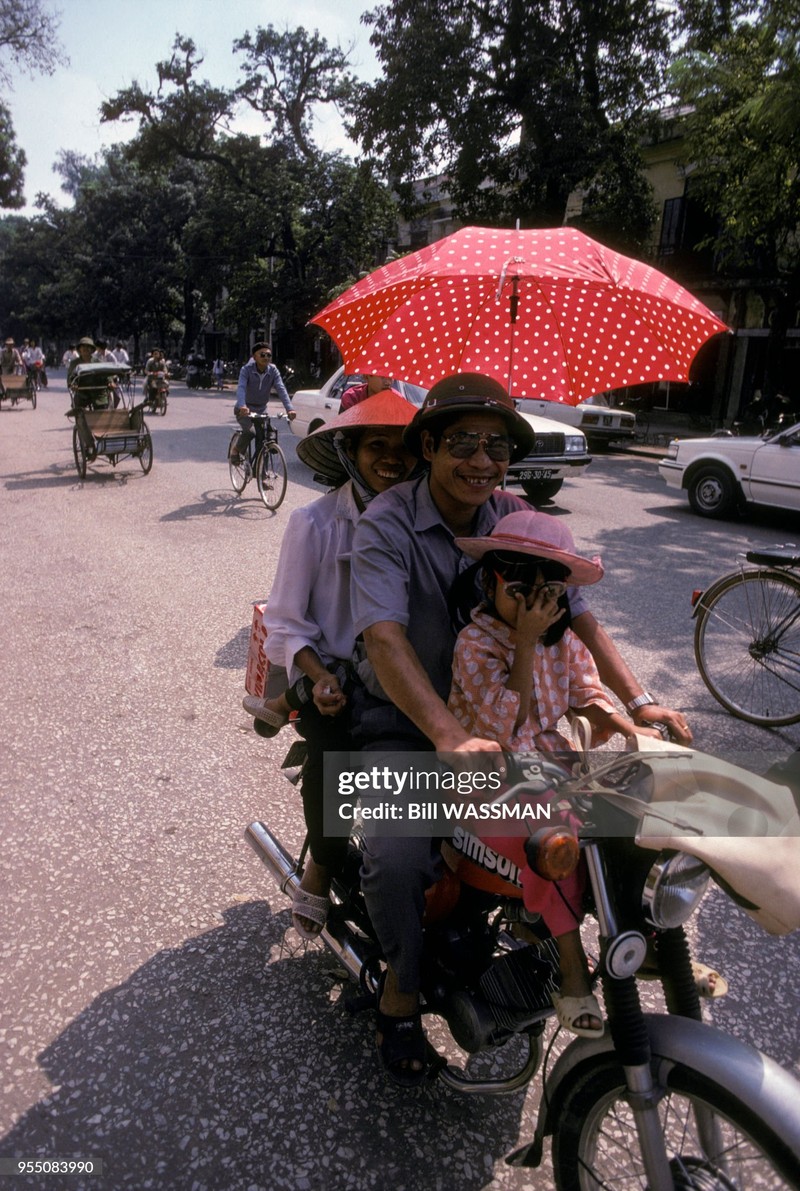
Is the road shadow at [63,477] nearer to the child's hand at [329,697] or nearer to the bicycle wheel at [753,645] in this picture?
the bicycle wheel at [753,645]

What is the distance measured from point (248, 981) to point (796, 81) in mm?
10217

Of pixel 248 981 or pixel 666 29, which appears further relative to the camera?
pixel 666 29

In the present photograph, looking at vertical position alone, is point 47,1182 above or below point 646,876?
below

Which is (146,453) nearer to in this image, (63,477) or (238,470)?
(63,477)

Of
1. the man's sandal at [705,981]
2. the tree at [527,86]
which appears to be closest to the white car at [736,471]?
the man's sandal at [705,981]

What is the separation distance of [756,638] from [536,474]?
20.8 ft

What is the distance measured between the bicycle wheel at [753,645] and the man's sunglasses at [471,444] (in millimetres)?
2696

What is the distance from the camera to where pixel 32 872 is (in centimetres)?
301

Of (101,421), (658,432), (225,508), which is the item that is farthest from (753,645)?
(658,432)

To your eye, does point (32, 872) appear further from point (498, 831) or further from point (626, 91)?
point (626, 91)

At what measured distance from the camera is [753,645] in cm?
445

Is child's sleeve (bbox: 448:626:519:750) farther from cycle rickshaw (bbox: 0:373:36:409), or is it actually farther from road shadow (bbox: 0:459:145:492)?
cycle rickshaw (bbox: 0:373:36:409)

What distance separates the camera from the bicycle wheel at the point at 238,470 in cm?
999

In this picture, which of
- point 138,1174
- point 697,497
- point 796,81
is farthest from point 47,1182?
point 796,81
